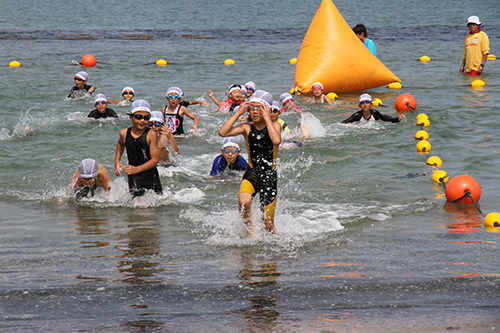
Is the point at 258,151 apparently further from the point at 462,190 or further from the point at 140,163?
the point at 462,190

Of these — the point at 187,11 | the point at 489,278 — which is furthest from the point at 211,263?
the point at 187,11

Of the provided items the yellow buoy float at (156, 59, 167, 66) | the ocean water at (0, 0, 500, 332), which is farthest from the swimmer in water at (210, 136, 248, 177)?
the yellow buoy float at (156, 59, 167, 66)

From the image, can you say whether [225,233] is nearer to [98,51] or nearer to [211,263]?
[211,263]

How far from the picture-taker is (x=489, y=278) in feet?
16.8

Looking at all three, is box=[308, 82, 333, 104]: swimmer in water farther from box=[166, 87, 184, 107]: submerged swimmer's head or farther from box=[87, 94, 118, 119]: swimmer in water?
box=[87, 94, 118, 119]: swimmer in water

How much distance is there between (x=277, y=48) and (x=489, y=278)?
25.8 metres

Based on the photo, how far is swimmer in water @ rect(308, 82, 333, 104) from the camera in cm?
1527

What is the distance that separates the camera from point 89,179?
809 cm

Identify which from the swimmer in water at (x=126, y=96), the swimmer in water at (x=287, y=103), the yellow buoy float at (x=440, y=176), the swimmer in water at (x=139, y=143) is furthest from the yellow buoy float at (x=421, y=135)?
the swimmer in water at (x=126, y=96)

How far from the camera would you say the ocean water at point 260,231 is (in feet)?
14.6

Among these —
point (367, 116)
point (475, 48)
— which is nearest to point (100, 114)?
point (367, 116)

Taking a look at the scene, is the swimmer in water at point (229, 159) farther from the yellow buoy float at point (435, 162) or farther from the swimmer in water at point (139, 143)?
the yellow buoy float at point (435, 162)

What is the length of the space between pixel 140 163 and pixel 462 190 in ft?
15.9

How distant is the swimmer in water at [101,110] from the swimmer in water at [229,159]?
512 cm
